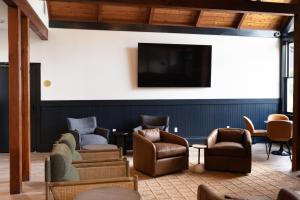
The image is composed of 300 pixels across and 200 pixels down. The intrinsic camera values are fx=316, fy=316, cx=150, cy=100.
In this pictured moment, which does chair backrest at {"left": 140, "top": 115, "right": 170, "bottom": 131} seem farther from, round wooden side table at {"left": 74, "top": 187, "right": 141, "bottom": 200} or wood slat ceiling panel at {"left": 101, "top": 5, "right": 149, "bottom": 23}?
round wooden side table at {"left": 74, "top": 187, "right": 141, "bottom": 200}

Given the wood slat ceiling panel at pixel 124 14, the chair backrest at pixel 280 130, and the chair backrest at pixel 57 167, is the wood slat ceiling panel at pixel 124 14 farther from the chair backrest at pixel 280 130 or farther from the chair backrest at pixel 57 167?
the chair backrest at pixel 57 167

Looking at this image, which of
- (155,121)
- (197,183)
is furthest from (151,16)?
(197,183)

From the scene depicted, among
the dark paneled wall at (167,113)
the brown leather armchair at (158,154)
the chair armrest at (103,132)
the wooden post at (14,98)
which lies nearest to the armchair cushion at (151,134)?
the brown leather armchair at (158,154)

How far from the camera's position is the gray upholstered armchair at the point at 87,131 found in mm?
6123

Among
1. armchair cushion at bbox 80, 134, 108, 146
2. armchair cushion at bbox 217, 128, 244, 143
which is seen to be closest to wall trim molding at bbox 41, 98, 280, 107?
armchair cushion at bbox 80, 134, 108, 146

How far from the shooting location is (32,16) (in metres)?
5.27

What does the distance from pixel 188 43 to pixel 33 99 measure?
392cm

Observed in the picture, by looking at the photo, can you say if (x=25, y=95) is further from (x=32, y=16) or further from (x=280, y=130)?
(x=280, y=130)

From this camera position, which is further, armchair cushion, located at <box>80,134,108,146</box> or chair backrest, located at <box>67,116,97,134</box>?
chair backrest, located at <box>67,116,97,134</box>

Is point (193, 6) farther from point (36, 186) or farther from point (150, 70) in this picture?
point (36, 186)

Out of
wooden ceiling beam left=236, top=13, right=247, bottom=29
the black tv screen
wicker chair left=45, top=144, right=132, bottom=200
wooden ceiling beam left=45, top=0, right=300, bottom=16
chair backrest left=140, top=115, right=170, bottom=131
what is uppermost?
wooden ceiling beam left=236, top=13, right=247, bottom=29

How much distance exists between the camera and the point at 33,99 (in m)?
7.13

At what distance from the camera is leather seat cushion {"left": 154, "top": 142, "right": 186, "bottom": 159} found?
17.2 ft

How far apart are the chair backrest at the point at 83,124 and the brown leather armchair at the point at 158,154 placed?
160 cm
